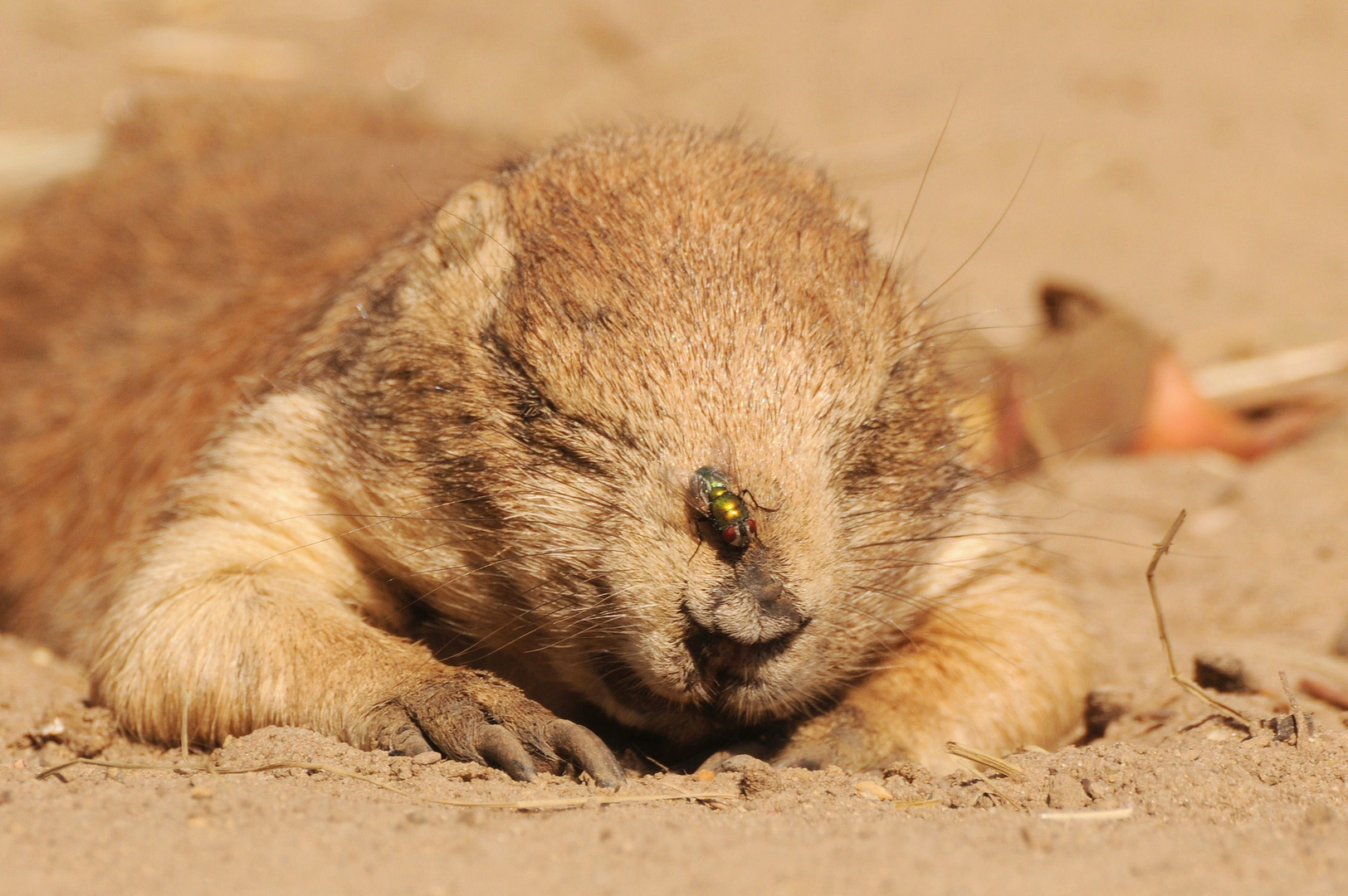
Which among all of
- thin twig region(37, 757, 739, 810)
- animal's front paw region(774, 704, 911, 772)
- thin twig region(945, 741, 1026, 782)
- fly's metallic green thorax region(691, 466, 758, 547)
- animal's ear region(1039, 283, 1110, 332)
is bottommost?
thin twig region(37, 757, 739, 810)

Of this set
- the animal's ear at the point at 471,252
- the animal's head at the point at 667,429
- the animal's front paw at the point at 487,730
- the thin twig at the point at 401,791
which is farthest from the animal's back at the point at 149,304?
the animal's front paw at the point at 487,730

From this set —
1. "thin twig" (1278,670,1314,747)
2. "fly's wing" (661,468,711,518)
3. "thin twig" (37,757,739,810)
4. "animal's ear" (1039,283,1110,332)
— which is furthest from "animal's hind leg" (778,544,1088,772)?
"animal's ear" (1039,283,1110,332)

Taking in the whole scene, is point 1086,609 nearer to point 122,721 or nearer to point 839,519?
point 839,519

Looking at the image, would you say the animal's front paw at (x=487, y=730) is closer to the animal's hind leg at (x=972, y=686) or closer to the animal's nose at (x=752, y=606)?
the animal's nose at (x=752, y=606)

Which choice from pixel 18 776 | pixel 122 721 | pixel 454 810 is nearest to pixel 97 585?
pixel 122 721

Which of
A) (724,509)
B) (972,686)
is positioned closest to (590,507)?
(724,509)

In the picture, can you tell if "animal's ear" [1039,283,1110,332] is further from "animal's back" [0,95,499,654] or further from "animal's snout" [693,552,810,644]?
"animal's snout" [693,552,810,644]

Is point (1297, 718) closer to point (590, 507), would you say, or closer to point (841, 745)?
point (841, 745)

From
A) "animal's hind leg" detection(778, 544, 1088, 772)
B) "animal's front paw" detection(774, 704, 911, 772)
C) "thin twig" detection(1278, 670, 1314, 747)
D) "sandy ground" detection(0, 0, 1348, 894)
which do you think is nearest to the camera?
"sandy ground" detection(0, 0, 1348, 894)
